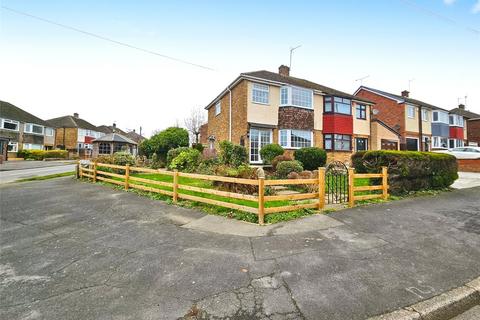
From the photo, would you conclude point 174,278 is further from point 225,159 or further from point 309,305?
point 225,159

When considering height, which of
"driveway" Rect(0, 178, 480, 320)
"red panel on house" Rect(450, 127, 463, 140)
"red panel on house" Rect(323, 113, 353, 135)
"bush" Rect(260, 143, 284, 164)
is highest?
"red panel on house" Rect(450, 127, 463, 140)

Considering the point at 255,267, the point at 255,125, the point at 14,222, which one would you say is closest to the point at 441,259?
the point at 255,267

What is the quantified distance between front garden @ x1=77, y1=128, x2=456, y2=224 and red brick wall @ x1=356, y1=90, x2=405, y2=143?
16.9 meters

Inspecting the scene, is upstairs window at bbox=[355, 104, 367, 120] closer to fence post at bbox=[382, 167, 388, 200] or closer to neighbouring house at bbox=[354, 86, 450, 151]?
neighbouring house at bbox=[354, 86, 450, 151]

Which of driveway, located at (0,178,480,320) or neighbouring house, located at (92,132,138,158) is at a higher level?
neighbouring house, located at (92,132,138,158)

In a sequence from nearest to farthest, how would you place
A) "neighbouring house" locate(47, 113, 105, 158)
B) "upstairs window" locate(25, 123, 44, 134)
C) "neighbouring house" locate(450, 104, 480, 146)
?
1. "neighbouring house" locate(450, 104, 480, 146)
2. "upstairs window" locate(25, 123, 44, 134)
3. "neighbouring house" locate(47, 113, 105, 158)

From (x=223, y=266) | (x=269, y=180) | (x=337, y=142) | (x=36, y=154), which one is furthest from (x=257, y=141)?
(x=36, y=154)

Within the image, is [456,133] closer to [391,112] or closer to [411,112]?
[411,112]

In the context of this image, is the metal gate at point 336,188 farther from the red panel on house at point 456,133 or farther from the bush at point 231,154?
the red panel on house at point 456,133

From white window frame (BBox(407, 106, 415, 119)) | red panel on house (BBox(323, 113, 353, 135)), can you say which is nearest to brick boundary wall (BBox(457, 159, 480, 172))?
red panel on house (BBox(323, 113, 353, 135))

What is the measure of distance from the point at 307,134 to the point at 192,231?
49.8 feet

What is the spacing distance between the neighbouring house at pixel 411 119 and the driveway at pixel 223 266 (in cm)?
2351

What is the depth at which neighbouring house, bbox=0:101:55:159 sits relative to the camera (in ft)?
112

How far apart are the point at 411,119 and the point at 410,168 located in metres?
22.8
